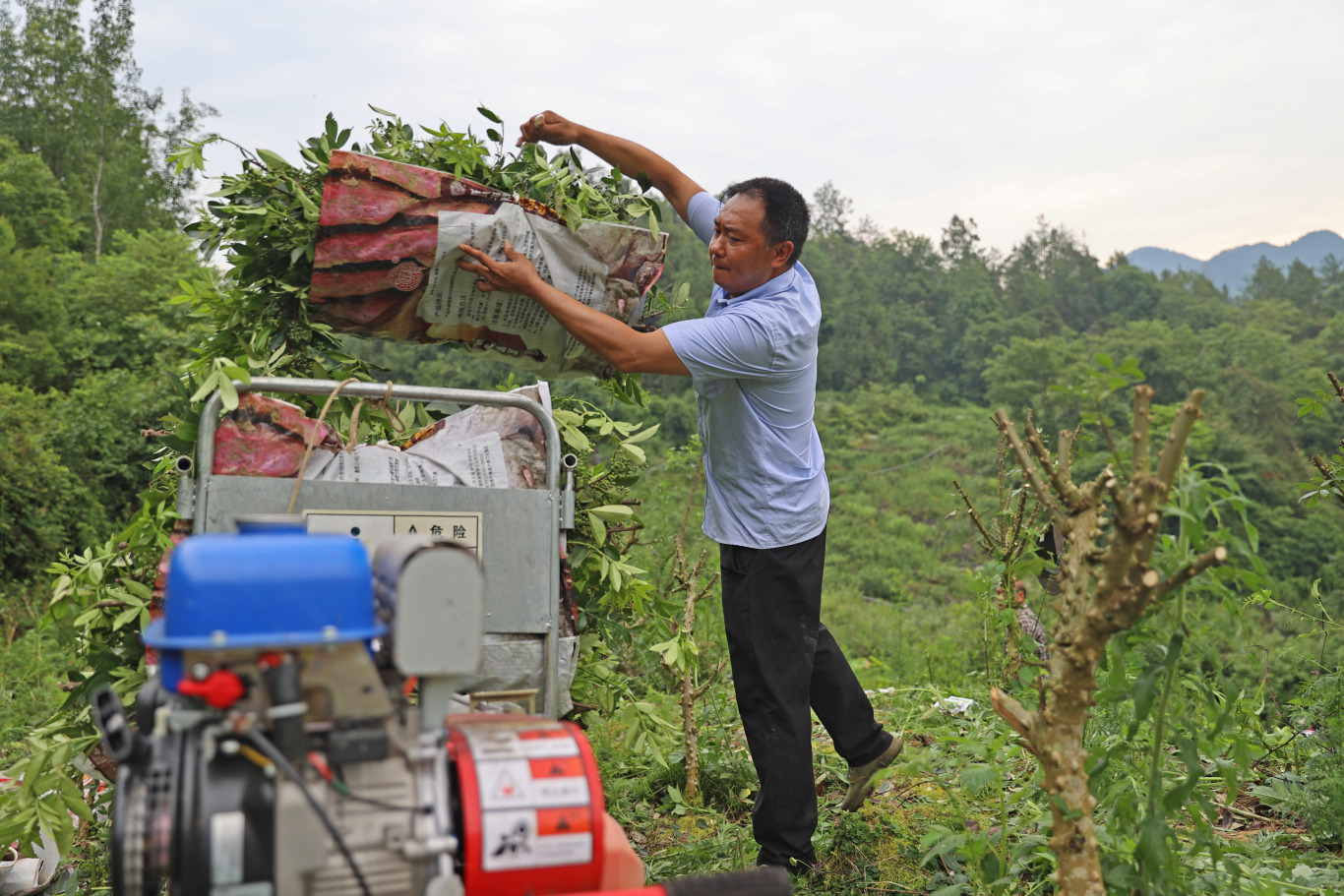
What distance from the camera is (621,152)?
10.8 feet

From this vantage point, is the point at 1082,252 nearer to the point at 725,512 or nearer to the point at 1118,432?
the point at 1118,432

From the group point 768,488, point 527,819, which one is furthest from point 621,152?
point 527,819

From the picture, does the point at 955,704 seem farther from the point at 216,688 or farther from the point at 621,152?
the point at 216,688

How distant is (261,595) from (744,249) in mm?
1929

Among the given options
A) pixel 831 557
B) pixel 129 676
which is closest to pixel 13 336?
pixel 831 557

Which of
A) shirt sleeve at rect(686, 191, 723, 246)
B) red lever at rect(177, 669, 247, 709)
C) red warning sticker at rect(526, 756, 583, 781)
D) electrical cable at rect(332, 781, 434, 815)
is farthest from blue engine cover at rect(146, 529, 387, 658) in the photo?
shirt sleeve at rect(686, 191, 723, 246)

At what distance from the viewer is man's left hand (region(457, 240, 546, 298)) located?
2.63 m

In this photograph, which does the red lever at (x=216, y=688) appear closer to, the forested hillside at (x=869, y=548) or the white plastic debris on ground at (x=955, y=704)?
the forested hillside at (x=869, y=548)

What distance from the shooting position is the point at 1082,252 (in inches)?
2415

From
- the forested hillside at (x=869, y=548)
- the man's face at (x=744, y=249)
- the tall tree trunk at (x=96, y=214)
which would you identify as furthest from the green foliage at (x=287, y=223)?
the tall tree trunk at (x=96, y=214)

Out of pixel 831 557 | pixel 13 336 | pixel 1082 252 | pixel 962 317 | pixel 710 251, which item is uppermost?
pixel 1082 252

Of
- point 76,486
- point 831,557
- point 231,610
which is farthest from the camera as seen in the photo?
point 831,557

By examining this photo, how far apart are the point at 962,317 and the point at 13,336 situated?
47384 millimetres

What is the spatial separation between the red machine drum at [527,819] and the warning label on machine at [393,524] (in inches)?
27.1
